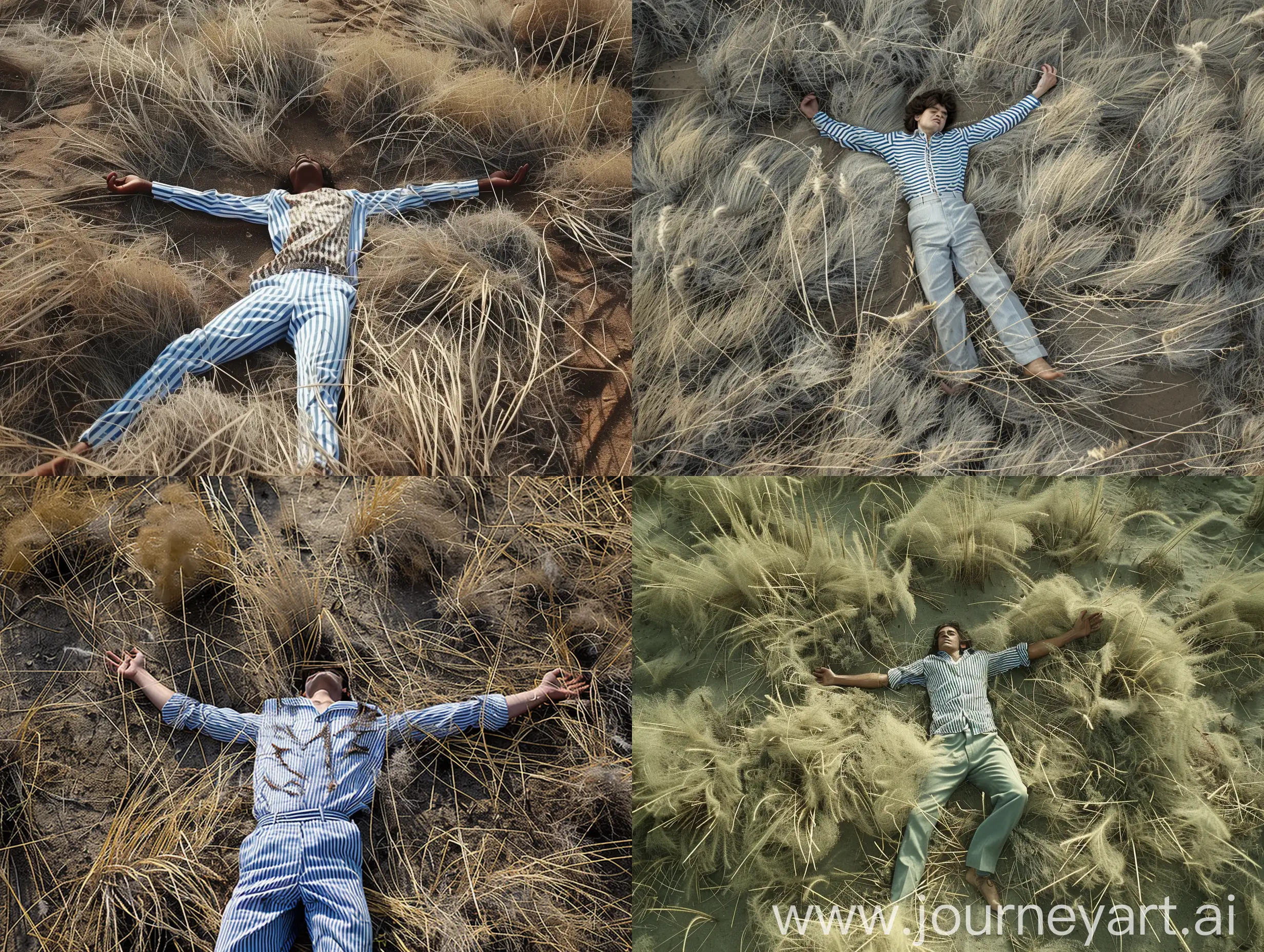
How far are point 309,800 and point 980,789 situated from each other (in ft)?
8.16

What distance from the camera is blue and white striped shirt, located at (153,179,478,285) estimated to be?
12.9 ft

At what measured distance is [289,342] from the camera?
379 cm

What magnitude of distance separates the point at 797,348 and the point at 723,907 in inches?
88.8

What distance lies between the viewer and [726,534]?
371cm

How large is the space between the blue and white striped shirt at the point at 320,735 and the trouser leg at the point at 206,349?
3.74 ft

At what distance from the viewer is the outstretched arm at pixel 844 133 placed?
13.5ft

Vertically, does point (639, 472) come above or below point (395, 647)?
above

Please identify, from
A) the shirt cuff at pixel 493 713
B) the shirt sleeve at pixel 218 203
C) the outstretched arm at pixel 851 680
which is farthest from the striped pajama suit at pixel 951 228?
the shirt sleeve at pixel 218 203

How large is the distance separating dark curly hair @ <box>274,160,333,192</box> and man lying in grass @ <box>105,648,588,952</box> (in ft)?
6.92

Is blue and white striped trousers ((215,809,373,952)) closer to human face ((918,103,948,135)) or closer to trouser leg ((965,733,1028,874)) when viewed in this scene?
trouser leg ((965,733,1028,874))

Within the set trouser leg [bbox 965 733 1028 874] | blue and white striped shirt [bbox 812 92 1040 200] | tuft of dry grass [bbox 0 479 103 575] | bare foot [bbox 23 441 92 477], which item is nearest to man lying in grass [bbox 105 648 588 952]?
tuft of dry grass [bbox 0 479 103 575]

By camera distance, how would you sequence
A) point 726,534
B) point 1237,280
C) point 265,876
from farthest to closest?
point 1237,280
point 726,534
point 265,876

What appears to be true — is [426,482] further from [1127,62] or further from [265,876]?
[1127,62]

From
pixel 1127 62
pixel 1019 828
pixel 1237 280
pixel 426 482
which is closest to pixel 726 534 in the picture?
pixel 426 482
